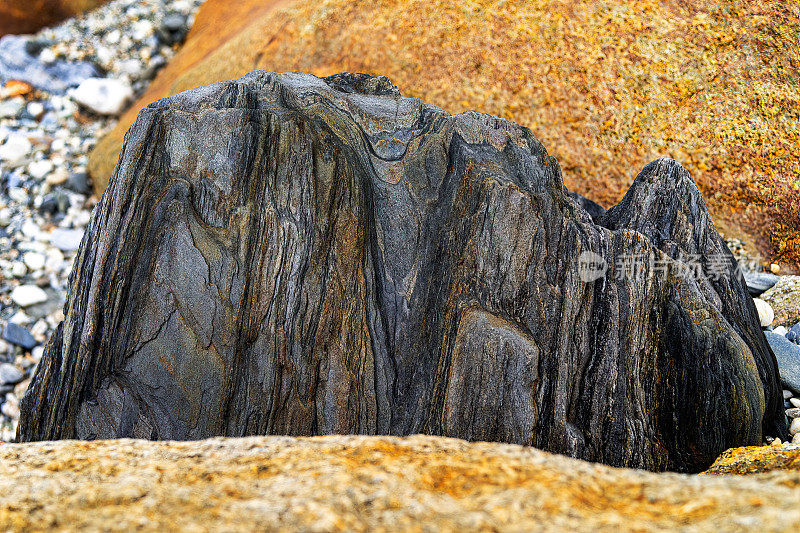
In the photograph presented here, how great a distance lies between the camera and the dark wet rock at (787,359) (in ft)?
15.2

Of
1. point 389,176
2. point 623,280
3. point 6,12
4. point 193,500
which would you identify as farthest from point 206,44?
point 193,500

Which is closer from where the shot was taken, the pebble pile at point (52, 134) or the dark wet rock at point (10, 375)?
the dark wet rock at point (10, 375)

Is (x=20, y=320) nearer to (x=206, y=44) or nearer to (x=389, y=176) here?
(x=206, y=44)

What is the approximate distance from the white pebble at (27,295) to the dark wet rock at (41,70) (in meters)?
4.05

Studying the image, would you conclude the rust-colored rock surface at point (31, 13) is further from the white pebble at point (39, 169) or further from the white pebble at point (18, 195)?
the white pebble at point (18, 195)

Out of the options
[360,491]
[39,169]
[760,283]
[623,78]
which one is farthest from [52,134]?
[760,283]

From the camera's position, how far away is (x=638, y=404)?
379cm

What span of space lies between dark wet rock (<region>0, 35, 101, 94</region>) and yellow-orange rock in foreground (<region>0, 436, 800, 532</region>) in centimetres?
883

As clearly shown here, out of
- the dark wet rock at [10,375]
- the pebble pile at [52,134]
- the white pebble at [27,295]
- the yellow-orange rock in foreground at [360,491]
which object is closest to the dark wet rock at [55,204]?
the pebble pile at [52,134]

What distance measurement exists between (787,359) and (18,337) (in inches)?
301

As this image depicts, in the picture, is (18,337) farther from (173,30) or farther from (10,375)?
(173,30)

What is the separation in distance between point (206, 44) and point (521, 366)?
770 cm

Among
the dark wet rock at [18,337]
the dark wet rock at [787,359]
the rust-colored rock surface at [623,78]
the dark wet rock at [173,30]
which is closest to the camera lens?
the dark wet rock at [787,359]

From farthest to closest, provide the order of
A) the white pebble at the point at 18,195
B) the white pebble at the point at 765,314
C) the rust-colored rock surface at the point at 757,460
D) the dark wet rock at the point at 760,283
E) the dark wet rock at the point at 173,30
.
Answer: the dark wet rock at the point at 173,30 → the white pebble at the point at 18,195 → the dark wet rock at the point at 760,283 → the white pebble at the point at 765,314 → the rust-colored rock surface at the point at 757,460
